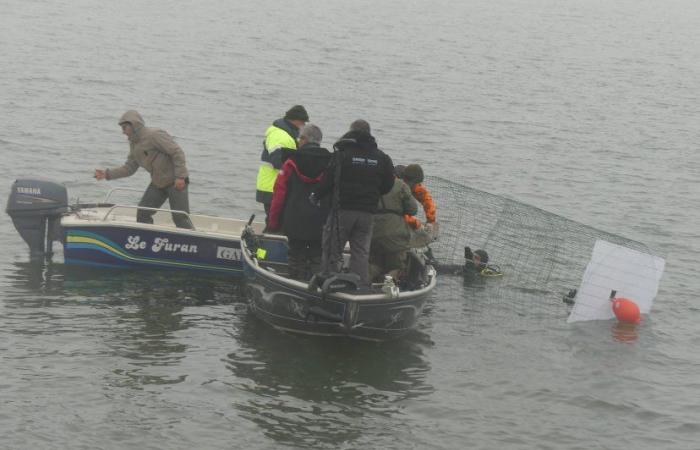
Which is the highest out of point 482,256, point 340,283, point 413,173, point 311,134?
point 311,134

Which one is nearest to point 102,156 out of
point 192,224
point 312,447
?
point 192,224

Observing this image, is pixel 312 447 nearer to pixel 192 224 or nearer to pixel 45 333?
pixel 45 333

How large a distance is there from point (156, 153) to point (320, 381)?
4.14 meters

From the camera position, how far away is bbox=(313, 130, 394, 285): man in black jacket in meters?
11.5

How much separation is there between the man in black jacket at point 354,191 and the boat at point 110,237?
254cm

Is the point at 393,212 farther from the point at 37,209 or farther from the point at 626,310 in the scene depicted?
the point at 37,209

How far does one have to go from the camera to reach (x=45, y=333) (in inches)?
470

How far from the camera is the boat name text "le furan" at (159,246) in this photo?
1382cm

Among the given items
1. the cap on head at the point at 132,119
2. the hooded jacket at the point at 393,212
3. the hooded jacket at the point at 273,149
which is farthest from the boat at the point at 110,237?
the hooded jacket at the point at 393,212

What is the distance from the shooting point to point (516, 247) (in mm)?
16438

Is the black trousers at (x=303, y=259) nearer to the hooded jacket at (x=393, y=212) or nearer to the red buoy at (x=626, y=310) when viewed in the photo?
the hooded jacket at (x=393, y=212)

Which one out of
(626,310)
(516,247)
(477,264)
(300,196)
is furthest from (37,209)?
(626,310)

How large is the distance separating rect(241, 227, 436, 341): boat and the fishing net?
8.43ft

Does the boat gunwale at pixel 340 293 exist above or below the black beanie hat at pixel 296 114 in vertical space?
below
